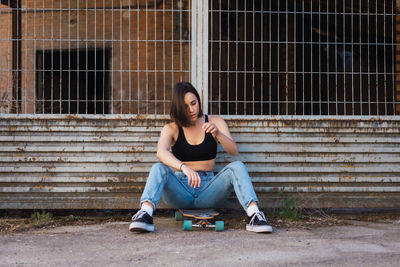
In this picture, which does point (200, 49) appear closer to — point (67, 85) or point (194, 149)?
point (194, 149)

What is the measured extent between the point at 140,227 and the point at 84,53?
3555 millimetres

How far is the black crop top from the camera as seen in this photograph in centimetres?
380

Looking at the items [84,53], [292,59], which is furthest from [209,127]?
[292,59]

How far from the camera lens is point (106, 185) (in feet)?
13.8

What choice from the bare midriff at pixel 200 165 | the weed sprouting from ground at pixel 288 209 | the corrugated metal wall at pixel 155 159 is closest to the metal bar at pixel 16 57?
the corrugated metal wall at pixel 155 159

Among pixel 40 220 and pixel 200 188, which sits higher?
pixel 200 188

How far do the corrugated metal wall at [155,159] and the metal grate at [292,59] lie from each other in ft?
2.12

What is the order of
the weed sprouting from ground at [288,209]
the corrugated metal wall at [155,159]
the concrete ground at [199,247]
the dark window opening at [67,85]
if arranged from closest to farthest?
1. the concrete ground at [199,247]
2. the weed sprouting from ground at [288,209]
3. the corrugated metal wall at [155,159]
4. the dark window opening at [67,85]

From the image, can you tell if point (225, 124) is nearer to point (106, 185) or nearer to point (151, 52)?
point (106, 185)

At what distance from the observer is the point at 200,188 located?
3709mm

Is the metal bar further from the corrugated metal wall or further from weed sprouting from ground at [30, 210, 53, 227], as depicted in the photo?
weed sprouting from ground at [30, 210, 53, 227]

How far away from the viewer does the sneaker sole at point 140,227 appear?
3230 mm

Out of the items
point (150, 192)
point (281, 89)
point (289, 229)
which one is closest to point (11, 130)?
point (150, 192)

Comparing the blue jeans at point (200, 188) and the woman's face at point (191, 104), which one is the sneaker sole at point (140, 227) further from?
the woman's face at point (191, 104)
